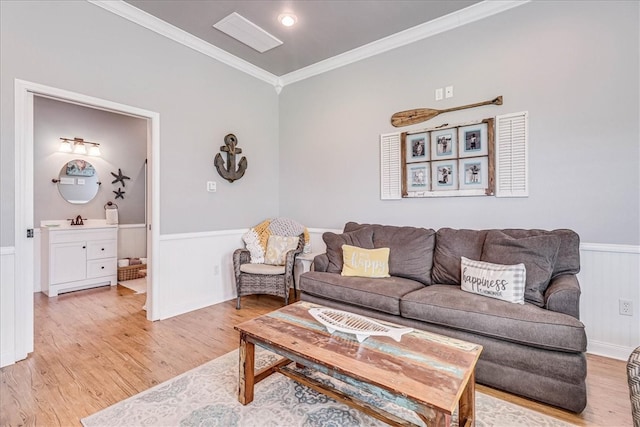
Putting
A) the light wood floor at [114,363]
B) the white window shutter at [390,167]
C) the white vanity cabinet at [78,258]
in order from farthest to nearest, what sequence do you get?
the white vanity cabinet at [78,258] < the white window shutter at [390,167] < the light wood floor at [114,363]

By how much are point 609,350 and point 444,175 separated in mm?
1851

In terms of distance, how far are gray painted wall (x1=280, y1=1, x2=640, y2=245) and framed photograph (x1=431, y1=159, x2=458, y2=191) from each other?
5.4 inches

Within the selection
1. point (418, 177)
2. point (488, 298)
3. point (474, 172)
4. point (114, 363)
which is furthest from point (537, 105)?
point (114, 363)

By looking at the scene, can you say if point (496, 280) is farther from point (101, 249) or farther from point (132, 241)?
point (132, 241)

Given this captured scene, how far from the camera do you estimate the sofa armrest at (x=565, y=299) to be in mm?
1839

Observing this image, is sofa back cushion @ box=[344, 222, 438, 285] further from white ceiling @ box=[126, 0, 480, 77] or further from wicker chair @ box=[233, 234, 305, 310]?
white ceiling @ box=[126, 0, 480, 77]

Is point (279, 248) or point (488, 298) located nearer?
point (488, 298)

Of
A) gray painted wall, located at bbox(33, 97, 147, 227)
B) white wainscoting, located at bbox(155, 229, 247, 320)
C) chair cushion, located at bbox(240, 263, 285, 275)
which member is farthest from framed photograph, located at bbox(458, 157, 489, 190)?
gray painted wall, located at bbox(33, 97, 147, 227)

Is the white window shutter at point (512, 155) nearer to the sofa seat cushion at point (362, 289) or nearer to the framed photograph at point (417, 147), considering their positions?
the framed photograph at point (417, 147)

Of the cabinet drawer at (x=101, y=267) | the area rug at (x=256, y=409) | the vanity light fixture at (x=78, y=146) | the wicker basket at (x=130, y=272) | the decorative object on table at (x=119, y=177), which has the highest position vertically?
the vanity light fixture at (x=78, y=146)

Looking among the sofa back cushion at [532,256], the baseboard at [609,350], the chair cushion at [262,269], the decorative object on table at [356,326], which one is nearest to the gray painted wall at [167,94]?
the chair cushion at [262,269]

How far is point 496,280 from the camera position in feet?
7.03

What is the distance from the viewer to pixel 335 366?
1344 mm

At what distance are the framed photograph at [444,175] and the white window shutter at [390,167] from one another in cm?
36
